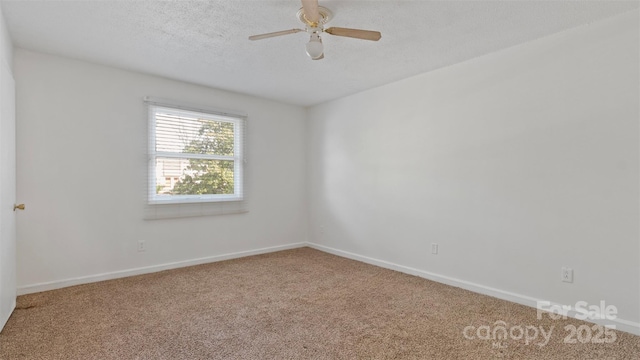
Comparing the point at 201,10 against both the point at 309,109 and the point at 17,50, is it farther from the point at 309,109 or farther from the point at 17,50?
the point at 309,109

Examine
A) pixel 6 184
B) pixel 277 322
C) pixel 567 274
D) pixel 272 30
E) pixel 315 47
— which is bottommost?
pixel 277 322

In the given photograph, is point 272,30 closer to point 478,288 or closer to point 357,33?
point 357,33

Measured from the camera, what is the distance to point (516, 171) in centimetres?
273

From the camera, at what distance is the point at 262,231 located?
4539mm

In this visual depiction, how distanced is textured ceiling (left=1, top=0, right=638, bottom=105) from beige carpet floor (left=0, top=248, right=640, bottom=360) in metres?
2.26

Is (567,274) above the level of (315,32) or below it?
below

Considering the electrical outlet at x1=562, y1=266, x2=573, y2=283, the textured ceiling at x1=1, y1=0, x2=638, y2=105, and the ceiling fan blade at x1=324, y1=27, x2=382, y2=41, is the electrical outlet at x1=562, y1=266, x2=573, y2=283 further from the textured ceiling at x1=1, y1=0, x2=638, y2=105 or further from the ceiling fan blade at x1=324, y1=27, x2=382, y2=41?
the ceiling fan blade at x1=324, y1=27, x2=382, y2=41

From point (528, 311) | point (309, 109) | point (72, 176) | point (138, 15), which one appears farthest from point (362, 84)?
point (72, 176)

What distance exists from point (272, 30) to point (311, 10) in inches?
27.4

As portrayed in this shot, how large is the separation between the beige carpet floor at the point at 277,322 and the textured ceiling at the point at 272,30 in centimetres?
226

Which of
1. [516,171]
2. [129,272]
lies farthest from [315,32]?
[129,272]

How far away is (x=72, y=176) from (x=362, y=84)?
331cm

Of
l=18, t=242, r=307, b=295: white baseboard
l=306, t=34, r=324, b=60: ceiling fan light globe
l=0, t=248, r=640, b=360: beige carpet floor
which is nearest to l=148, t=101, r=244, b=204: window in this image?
l=18, t=242, r=307, b=295: white baseboard

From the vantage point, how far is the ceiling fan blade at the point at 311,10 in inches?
70.4
